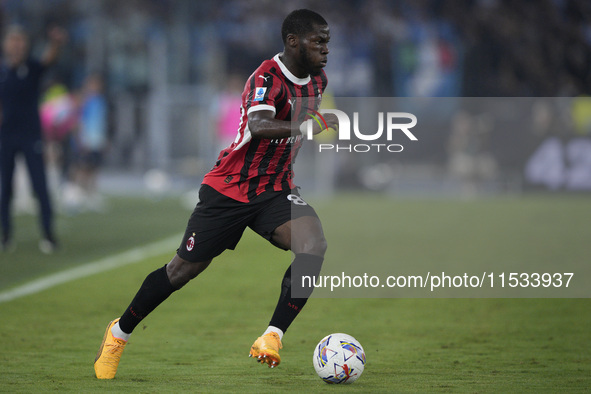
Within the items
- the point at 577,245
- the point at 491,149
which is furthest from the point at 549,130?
the point at 577,245

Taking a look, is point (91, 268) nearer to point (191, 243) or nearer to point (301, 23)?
point (191, 243)

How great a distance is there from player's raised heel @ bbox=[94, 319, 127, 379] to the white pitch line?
3165 mm

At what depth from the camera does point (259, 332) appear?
283 inches

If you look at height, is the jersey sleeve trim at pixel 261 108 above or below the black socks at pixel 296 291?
above

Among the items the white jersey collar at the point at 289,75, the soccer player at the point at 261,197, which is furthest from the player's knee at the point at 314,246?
the white jersey collar at the point at 289,75

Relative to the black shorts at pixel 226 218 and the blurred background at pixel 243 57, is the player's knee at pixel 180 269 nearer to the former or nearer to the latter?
the black shorts at pixel 226 218

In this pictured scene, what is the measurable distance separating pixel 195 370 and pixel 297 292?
2.76 feet

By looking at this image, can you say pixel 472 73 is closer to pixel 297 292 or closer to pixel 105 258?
pixel 105 258

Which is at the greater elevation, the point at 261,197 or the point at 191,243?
the point at 261,197

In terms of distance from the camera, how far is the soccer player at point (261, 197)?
5430mm

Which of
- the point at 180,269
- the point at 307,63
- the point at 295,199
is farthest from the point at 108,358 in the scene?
the point at 307,63

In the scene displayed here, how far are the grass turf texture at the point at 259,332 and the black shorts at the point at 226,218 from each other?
2.38 ft

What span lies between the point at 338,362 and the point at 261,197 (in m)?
1.05

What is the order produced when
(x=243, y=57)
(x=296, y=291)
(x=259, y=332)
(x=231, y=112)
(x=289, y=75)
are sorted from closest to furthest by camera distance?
(x=296, y=291)
(x=289, y=75)
(x=259, y=332)
(x=231, y=112)
(x=243, y=57)
